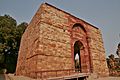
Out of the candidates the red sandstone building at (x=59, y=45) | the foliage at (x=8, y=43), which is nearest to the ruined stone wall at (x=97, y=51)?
A: the red sandstone building at (x=59, y=45)

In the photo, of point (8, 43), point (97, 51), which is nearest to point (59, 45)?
point (97, 51)

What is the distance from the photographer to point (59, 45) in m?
11.2

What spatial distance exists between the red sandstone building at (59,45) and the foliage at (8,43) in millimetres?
14817

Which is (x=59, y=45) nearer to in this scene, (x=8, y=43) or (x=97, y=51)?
(x=97, y=51)

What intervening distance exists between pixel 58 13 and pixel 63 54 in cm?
405

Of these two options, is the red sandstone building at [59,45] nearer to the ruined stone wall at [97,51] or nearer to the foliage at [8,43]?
the ruined stone wall at [97,51]

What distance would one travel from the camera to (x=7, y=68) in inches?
1019

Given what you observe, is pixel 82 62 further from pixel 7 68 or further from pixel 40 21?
pixel 7 68

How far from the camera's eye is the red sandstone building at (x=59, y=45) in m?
9.87

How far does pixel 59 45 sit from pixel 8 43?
1865 centimetres

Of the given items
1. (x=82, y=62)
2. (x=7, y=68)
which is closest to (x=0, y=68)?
(x=7, y=68)

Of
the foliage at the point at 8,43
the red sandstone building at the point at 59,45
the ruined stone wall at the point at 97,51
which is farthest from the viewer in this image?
the foliage at the point at 8,43

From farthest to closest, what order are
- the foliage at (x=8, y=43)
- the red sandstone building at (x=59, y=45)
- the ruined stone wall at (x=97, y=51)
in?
1. the foliage at (x=8, y=43)
2. the ruined stone wall at (x=97, y=51)
3. the red sandstone building at (x=59, y=45)

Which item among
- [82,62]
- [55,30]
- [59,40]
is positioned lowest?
[82,62]
